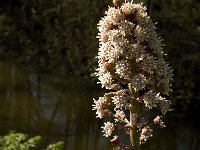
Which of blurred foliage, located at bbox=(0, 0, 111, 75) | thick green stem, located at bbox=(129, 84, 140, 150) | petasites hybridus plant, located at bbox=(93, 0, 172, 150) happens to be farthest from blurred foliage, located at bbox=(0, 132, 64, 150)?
blurred foliage, located at bbox=(0, 0, 111, 75)

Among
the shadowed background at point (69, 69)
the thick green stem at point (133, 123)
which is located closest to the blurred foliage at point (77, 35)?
the shadowed background at point (69, 69)

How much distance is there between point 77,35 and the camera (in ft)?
47.4

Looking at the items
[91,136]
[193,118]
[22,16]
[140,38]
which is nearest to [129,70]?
[140,38]

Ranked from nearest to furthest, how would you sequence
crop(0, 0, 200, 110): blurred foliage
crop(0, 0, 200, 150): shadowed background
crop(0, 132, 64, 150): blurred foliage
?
1. crop(0, 132, 64, 150): blurred foliage
2. crop(0, 0, 200, 150): shadowed background
3. crop(0, 0, 200, 110): blurred foliage

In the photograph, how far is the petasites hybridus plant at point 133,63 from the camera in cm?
336

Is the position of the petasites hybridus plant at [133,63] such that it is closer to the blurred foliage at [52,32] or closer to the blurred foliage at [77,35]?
the blurred foliage at [77,35]

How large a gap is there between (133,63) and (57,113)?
29.3ft

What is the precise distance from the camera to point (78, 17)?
14391mm

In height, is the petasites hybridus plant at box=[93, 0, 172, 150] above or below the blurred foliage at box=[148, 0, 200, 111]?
below

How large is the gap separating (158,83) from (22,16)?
43.2ft

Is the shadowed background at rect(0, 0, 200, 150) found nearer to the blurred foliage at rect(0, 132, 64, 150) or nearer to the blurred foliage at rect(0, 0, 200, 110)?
the blurred foliage at rect(0, 0, 200, 110)

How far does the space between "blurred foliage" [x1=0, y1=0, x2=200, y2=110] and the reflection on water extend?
765 mm

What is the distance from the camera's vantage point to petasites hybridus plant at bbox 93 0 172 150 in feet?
11.0

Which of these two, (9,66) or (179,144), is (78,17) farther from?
(179,144)
